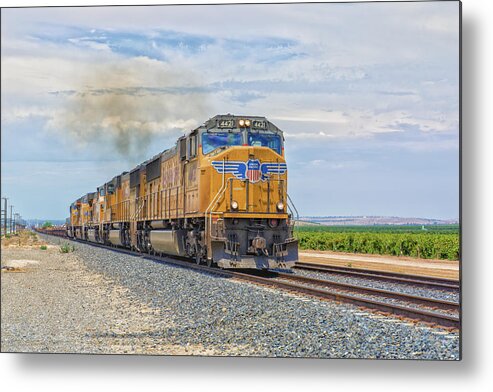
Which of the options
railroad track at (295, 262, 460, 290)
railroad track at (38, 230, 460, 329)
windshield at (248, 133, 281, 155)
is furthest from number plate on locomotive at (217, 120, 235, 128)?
railroad track at (295, 262, 460, 290)

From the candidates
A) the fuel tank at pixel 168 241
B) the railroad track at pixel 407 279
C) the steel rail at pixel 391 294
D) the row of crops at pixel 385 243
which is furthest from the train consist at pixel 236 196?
the row of crops at pixel 385 243

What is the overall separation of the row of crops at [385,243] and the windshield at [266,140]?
431cm

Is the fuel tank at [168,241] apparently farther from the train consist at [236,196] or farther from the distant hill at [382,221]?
the distant hill at [382,221]

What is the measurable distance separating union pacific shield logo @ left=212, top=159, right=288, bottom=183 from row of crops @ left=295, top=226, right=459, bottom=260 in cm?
428

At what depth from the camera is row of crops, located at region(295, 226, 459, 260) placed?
2227 cm

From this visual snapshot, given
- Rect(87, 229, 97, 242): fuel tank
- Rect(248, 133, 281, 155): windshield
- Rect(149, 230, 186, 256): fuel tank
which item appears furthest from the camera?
Rect(87, 229, 97, 242): fuel tank

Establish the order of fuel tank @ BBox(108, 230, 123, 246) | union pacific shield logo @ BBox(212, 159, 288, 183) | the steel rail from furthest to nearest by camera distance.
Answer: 1. fuel tank @ BBox(108, 230, 123, 246)
2. union pacific shield logo @ BBox(212, 159, 288, 183)
3. the steel rail

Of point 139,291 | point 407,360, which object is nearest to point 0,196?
point 139,291

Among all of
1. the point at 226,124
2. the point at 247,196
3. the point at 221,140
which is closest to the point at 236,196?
the point at 247,196

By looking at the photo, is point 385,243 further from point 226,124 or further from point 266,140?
point 226,124

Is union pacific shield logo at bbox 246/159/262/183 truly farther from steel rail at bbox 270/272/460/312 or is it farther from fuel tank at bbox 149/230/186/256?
fuel tank at bbox 149/230/186/256

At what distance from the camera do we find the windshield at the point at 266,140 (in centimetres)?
1441

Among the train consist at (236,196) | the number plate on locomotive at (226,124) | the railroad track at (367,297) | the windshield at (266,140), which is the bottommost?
the railroad track at (367,297)

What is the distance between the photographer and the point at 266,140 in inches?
570
